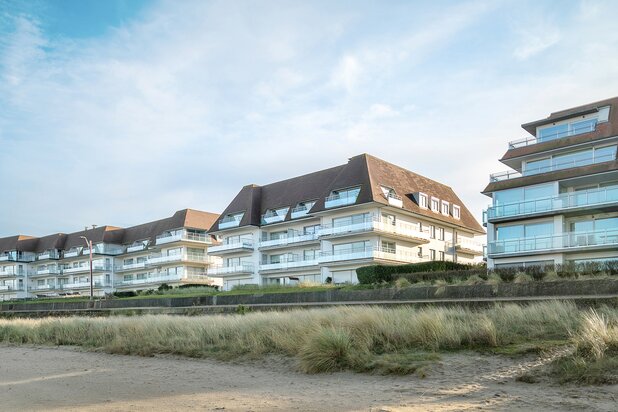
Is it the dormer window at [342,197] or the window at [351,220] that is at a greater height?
the dormer window at [342,197]

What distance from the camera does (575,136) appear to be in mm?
31906

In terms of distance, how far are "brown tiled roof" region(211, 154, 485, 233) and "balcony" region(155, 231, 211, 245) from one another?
35.8 feet

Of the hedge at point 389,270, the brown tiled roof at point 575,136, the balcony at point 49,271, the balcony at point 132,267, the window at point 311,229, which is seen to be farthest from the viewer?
the balcony at point 49,271

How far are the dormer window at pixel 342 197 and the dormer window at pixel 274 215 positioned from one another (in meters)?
6.29

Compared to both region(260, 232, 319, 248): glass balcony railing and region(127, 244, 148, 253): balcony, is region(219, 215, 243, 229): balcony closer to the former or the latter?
region(260, 232, 319, 248): glass balcony railing

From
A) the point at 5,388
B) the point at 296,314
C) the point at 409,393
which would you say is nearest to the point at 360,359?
the point at 409,393

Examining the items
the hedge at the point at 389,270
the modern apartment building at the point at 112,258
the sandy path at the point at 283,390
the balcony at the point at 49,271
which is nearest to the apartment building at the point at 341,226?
the hedge at the point at 389,270

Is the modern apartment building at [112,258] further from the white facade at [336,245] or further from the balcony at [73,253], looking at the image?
the white facade at [336,245]

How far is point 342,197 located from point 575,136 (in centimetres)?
1842

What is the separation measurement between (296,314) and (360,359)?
19.9 feet

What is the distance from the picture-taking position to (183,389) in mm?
10133

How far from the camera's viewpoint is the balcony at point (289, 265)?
46475 mm

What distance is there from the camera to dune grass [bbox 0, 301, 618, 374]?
35.1 ft

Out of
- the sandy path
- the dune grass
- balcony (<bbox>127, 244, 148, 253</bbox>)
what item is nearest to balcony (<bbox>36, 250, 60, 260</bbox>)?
balcony (<bbox>127, 244, 148, 253</bbox>)
